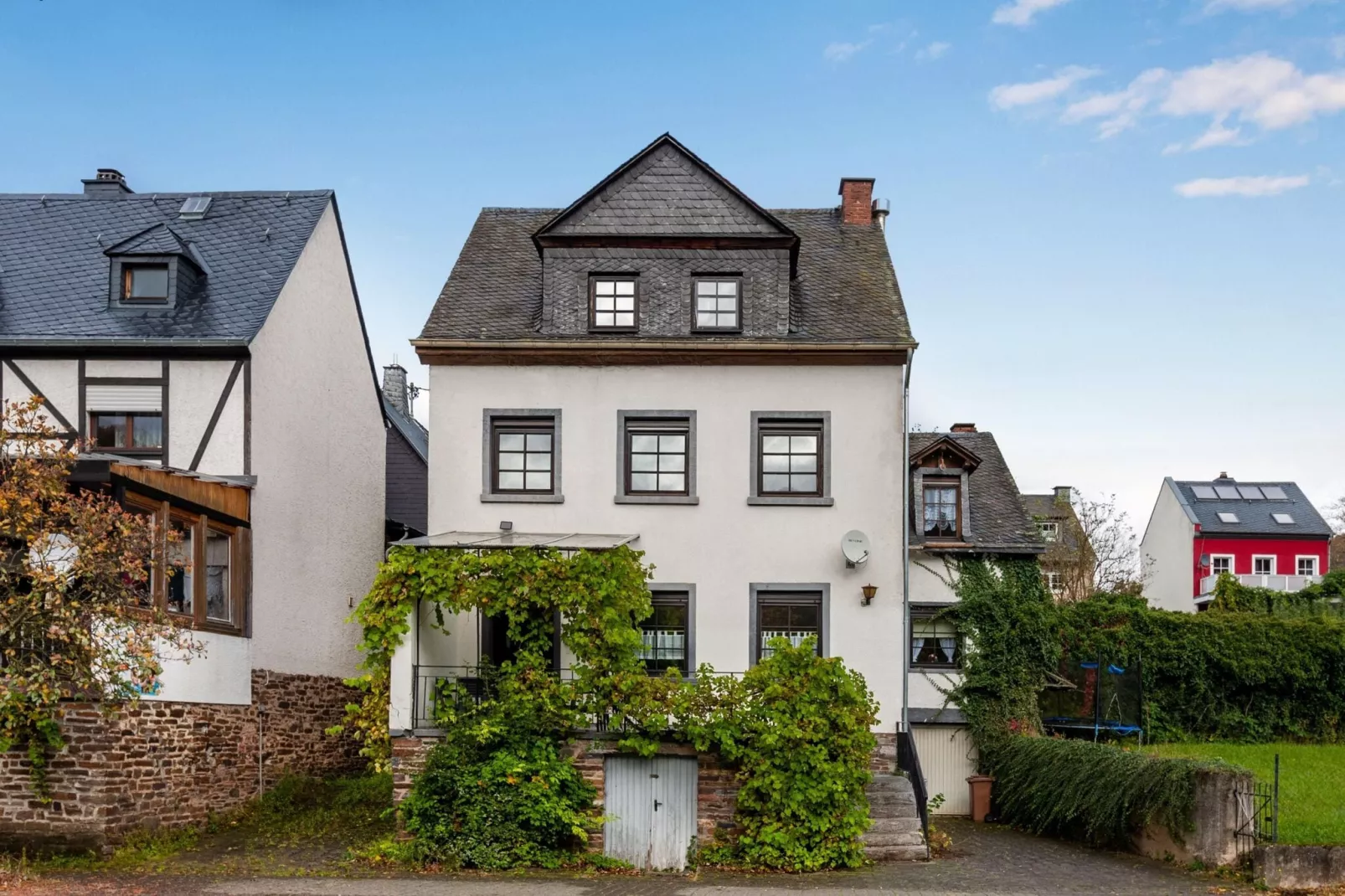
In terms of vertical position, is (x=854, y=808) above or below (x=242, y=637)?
below

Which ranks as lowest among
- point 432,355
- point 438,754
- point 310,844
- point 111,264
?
point 310,844

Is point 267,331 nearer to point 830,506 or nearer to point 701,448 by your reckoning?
point 701,448

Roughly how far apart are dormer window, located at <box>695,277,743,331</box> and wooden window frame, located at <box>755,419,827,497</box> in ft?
5.35

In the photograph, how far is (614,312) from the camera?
20.4 meters

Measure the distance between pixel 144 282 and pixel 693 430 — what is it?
Answer: 9.15 metres

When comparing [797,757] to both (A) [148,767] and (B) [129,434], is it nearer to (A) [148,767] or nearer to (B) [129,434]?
(A) [148,767]

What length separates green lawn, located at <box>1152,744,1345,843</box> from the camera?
616 inches

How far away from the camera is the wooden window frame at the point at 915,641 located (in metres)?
22.9

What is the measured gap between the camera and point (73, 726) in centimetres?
1638

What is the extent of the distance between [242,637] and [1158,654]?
54.7 ft

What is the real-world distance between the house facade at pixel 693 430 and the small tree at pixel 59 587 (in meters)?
5.00

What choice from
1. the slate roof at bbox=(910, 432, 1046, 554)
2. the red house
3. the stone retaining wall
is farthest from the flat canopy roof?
the red house

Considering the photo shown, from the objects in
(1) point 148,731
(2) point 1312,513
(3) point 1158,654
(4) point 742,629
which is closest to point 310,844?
(1) point 148,731

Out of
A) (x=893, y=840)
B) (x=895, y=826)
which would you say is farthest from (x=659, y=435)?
(x=893, y=840)
